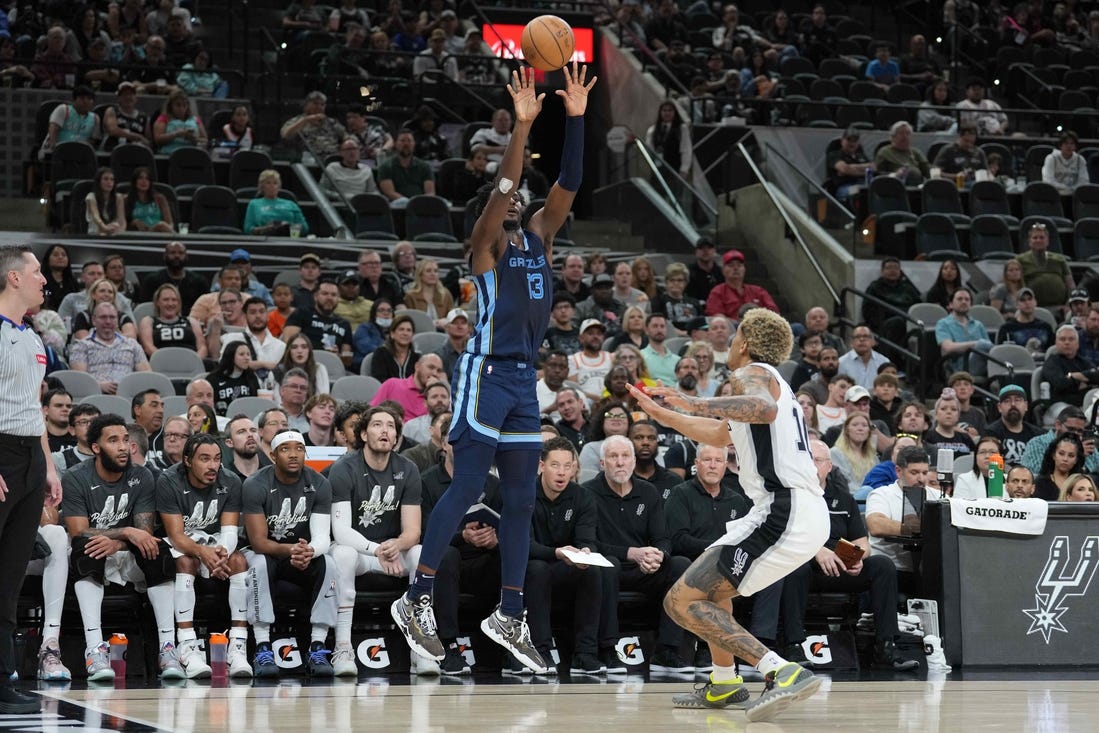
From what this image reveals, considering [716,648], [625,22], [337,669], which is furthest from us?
[625,22]

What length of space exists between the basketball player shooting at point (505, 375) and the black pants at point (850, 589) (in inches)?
104

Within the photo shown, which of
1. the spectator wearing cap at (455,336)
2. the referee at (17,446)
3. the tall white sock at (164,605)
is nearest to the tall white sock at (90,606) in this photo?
the tall white sock at (164,605)

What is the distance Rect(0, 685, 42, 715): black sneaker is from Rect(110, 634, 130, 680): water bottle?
5.97 ft

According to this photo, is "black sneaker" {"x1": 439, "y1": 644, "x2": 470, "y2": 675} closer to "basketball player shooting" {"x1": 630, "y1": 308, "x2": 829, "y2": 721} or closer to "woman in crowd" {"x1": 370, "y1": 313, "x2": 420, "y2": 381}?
"basketball player shooting" {"x1": 630, "y1": 308, "x2": 829, "y2": 721}

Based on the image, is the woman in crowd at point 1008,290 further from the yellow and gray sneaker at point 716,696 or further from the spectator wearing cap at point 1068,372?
the yellow and gray sneaker at point 716,696

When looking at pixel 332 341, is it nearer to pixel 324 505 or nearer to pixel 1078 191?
pixel 324 505

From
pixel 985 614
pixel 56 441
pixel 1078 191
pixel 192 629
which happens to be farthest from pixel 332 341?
pixel 1078 191

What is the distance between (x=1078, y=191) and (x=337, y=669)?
1313 centimetres

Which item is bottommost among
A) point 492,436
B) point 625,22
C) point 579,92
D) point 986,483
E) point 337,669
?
point 337,669

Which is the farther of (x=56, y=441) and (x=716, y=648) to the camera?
(x=56, y=441)

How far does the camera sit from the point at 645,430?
998cm

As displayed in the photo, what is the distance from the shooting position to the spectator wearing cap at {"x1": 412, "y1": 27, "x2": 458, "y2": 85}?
61.7 ft

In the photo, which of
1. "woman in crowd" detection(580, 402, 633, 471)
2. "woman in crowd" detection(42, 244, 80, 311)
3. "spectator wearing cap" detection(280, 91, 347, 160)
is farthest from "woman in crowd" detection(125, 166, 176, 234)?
"woman in crowd" detection(580, 402, 633, 471)

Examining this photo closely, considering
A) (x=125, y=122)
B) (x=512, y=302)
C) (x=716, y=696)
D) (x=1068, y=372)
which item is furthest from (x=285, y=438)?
(x=125, y=122)
